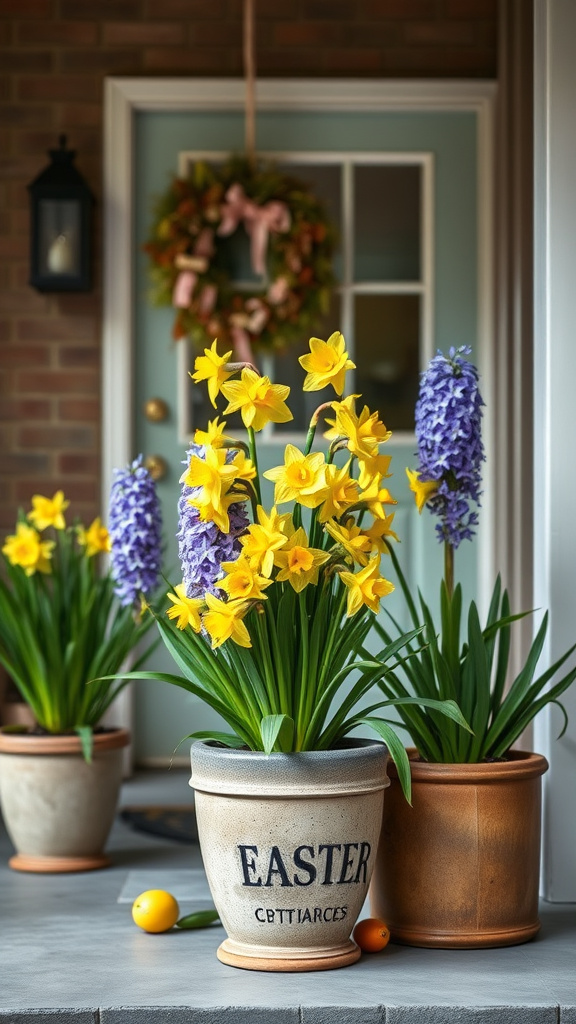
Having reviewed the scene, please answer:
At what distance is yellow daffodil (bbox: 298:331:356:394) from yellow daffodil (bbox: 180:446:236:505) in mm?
166

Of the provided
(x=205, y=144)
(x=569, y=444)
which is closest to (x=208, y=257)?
(x=205, y=144)

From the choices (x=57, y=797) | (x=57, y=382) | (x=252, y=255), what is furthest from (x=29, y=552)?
(x=252, y=255)

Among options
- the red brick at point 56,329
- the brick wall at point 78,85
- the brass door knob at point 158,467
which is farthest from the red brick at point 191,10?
the brass door knob at point 158,467

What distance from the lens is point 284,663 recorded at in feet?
5.79

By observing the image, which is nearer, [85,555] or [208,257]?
[85,555]

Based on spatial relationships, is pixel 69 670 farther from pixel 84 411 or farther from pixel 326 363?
pixel 84 411

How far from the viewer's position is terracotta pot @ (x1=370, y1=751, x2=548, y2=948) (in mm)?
1872

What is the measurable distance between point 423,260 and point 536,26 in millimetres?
1592

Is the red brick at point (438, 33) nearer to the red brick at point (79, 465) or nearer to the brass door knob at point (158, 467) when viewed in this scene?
the brass door knob at point (158, 467)

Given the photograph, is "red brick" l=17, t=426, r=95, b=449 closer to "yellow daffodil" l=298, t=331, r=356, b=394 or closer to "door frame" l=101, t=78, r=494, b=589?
"door frame" l=101, t=78, r=494, b=589

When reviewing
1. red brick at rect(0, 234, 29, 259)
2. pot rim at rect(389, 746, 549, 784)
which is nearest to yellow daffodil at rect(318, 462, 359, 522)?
pot rim at rect(389, 746, 549, 784)

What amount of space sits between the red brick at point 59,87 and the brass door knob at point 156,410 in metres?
0.92

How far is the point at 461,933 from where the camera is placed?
1890 mm

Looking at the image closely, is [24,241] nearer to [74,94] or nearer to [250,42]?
[74,94]
